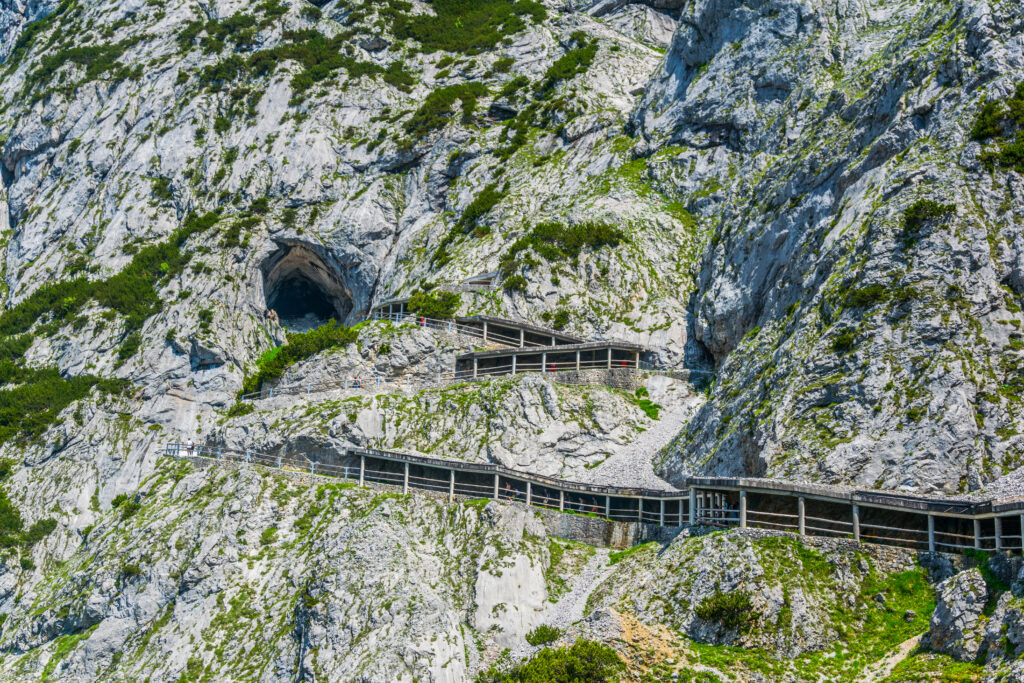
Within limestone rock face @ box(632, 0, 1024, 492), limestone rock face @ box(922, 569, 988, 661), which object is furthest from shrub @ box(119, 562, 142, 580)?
limestone rock face @ box(922, 569, 988, 661)

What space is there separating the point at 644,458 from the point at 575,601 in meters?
14.9

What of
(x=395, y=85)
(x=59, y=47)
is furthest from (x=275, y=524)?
(x=59, y=47)

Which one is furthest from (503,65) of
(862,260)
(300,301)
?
(862,260)

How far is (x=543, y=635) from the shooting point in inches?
1863

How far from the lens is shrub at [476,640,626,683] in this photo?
37.8 metres

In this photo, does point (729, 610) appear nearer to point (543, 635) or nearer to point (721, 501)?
point (721, 501)

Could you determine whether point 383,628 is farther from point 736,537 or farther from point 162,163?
point 162,163

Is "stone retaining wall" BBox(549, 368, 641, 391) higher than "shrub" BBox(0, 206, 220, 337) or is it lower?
lower

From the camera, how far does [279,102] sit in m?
116

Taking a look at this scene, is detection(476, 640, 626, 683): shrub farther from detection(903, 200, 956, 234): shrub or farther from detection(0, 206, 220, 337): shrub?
detection(0, 206, 220, 337): shrub

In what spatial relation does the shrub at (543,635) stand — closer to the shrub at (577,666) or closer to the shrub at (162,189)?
the shrub at (577,666)

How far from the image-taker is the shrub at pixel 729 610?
38.9m

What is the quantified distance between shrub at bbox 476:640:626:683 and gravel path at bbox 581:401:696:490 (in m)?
19.5

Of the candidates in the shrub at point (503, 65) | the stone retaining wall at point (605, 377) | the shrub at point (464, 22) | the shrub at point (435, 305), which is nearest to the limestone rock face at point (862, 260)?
the stone retaining wall at point (605, 377)
